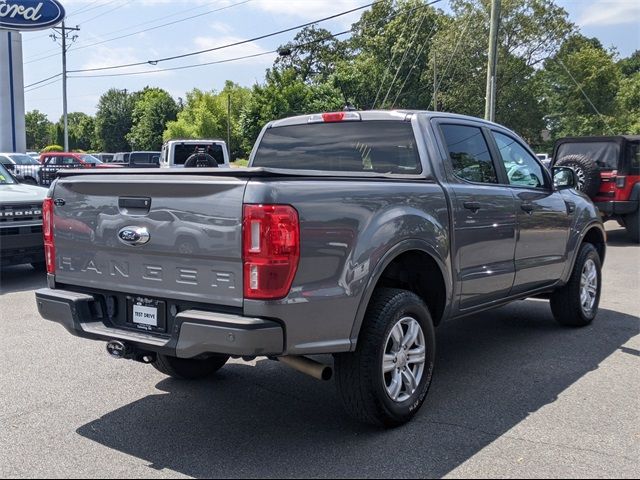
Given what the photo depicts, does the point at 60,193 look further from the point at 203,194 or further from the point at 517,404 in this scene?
the point at 517,404

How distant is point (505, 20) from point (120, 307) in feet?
129

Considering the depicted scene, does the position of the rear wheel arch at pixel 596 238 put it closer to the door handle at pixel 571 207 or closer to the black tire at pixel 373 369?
the door handle at pixel 571 207

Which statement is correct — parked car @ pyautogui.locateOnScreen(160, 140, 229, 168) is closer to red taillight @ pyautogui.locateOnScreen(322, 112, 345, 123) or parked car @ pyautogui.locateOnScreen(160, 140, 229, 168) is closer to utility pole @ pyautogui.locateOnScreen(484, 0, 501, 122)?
utility pole @ pyautogui.locateOnScreen(484, 0, 501, 122)

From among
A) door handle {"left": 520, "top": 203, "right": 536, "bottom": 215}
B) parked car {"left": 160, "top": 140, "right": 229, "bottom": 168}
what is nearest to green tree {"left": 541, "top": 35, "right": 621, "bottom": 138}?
parked car {"left": 160, "top": 140, "right": 229, "bottom": 168}

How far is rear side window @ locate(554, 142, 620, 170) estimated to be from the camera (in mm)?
12906

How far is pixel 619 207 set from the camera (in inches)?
500

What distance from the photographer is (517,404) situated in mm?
4254

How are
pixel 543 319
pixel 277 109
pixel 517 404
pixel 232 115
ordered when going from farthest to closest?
1. pixel 232 115
2. pixel 277 109
3. pixel 543 319
4. pixel 517 404

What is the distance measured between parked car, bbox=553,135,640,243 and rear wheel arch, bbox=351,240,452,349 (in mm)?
8997

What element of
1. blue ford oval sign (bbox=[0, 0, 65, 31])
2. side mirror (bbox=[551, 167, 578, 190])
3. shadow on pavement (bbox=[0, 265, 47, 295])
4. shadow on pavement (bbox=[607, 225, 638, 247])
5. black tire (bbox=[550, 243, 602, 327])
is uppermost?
blue ford oval sign (bbox=[0, 0, 65, 31])

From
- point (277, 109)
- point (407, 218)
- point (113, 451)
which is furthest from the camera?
point (277, 109)

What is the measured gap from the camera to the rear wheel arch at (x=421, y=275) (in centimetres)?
396

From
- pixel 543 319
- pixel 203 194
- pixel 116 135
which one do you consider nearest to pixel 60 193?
pixel 203 194

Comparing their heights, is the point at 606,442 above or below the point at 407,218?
below
